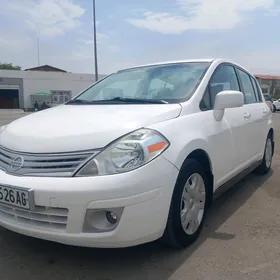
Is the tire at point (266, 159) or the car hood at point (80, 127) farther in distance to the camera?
the tire at point (266, 159)

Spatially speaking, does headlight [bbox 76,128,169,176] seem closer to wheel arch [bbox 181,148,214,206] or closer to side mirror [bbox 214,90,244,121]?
wheel arch [bbox 181,148,214,206]

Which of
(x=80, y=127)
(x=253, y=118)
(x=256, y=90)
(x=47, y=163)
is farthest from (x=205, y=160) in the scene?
(x=256, y=90)

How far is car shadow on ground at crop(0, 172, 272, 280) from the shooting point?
2277mm

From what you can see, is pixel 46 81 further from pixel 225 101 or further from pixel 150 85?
pixel 225 101

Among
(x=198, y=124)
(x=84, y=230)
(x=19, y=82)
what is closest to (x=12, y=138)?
(x=84, y=230)

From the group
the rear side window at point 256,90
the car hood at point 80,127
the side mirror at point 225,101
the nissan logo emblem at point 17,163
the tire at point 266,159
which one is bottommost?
the tire at point 266,159

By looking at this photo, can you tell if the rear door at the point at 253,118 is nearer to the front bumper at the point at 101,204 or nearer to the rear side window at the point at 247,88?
the rear side window at the point at 247,88

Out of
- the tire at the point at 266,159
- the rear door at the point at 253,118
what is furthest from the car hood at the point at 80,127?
the tire at the point at 266,159

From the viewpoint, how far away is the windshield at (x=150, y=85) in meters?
3.08

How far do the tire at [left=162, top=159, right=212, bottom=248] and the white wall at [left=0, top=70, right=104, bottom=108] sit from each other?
35739 mm

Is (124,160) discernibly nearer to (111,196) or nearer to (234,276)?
(111,196)

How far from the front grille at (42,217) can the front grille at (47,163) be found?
0.24m

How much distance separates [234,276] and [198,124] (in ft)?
3.88

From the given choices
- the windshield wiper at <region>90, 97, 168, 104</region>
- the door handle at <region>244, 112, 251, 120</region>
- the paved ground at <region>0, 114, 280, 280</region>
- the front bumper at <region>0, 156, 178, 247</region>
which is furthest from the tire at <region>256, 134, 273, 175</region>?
the front bumper at <region>0, 156, 178, 247</region>
